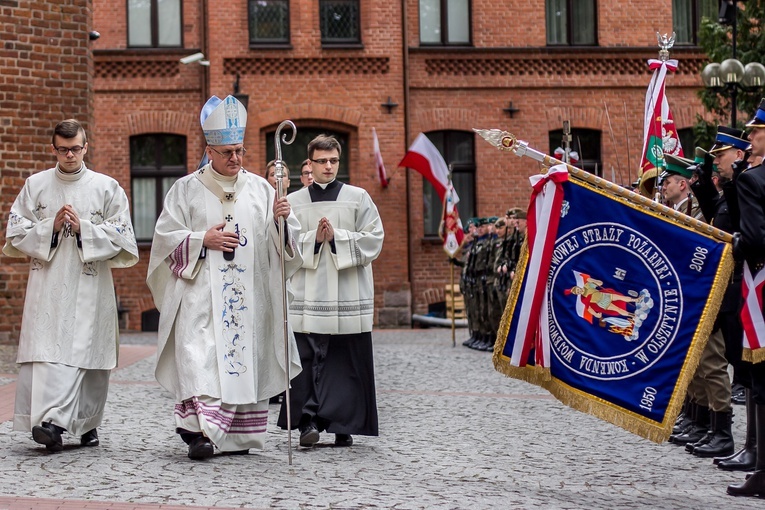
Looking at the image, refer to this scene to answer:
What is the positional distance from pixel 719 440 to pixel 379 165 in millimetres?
17875

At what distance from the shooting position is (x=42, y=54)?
15.3m

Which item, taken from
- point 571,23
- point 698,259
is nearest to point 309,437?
point 698,259

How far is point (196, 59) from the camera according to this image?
84.4 feet

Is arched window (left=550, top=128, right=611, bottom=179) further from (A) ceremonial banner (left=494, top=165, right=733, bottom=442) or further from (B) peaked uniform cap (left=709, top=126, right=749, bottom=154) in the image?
(A) ceremonial banner (left=494, top=165, right=733, bottom=442)

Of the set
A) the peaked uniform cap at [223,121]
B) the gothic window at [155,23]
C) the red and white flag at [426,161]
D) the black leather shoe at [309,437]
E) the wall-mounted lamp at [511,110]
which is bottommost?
the black leather shoe at [309,437]

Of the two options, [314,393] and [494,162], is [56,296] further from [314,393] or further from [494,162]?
[494,162]

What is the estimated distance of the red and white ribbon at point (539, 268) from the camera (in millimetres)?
7770

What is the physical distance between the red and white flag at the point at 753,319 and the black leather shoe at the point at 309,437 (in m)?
3.11

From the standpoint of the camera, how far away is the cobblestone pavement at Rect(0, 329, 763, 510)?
23.0ft

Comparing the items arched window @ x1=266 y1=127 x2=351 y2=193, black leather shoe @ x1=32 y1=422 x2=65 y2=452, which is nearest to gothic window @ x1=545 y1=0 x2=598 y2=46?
arched window @ x1=266 y1=127 x2=351 y2=193

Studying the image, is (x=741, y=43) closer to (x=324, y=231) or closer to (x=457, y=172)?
(x=457, y=172)

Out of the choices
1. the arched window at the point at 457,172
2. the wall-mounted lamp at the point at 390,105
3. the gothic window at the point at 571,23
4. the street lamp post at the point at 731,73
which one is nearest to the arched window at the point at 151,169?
the wall-mounted lamp at the point at 390,105

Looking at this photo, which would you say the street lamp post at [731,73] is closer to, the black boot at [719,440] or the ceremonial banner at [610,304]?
the black boot at [719,440]

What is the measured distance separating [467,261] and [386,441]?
11396 mm
